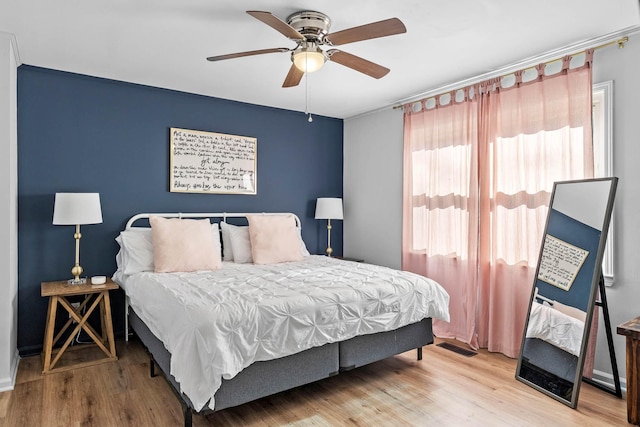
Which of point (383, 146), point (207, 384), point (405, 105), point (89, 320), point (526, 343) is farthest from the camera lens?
point (383, 146)

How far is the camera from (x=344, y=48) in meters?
3.05

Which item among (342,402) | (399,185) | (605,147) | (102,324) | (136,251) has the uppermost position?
(605,147)

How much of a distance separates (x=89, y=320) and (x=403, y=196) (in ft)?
11.2

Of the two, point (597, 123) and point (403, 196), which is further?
point (403, 196)

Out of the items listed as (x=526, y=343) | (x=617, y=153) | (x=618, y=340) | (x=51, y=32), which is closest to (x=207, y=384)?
(x=526, y=343)

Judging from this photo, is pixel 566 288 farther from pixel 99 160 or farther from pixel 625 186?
pixel 99 160

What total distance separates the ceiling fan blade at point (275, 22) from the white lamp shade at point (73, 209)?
2.19 meters

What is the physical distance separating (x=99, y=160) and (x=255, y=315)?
251 cm

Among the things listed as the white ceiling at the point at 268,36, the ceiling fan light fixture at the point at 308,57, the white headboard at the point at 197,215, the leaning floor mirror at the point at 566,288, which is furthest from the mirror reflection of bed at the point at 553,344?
the white headboard at the point at 197,215

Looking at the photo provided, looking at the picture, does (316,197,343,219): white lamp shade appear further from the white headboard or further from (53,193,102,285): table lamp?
(53,193,102,285): table lamp

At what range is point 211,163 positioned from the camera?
432 cm

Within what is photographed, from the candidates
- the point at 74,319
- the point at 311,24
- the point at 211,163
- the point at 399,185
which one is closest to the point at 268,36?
the point at 311,24

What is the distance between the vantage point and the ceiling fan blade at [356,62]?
8.32 feet

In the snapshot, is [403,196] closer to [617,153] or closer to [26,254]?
[617,153]
